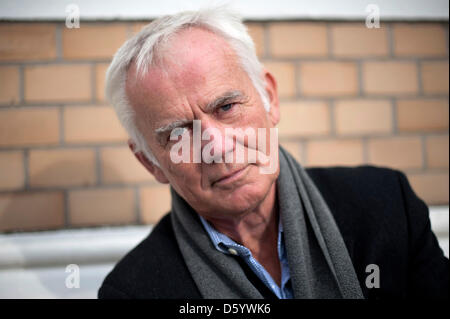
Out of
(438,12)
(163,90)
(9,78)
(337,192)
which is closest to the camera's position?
(163,90)

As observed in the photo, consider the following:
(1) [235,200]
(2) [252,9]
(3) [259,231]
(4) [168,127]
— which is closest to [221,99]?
(4) [168,127]

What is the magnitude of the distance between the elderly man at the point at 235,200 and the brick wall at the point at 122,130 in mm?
262

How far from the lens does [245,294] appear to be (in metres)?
0.84

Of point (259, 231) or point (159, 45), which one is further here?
point (259, 231)

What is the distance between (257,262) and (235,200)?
21 centimetres

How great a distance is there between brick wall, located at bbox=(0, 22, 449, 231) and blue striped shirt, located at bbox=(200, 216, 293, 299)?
0.37 m

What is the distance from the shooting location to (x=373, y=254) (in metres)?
0.86

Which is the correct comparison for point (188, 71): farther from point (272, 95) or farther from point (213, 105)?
point (272, 95)

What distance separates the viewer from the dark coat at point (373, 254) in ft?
2.87

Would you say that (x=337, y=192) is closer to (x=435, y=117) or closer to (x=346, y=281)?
(x=346, y=281)

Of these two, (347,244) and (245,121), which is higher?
(245,121)

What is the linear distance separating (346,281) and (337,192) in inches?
11.4
